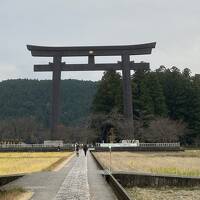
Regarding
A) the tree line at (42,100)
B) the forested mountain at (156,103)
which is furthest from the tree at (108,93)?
the tree line at (42,100)

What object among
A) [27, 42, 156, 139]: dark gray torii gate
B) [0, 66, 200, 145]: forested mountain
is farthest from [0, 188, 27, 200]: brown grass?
[0, 66, 200, 145]: forested mountain

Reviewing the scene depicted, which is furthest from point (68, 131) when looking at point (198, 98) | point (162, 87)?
point (198, 98)

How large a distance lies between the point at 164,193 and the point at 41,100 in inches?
5672

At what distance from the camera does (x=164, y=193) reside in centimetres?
1492

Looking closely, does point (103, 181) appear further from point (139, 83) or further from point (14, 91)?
point (14, 91)

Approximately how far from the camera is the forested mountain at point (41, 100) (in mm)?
152750

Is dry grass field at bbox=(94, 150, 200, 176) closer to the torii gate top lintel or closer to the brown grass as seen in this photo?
the brown grass

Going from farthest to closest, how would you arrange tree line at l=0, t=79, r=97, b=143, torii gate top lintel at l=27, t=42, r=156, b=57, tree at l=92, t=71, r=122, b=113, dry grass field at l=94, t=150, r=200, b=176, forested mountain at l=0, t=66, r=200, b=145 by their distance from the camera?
tree line at l=0, t=79, r=97, b=143, tree at l=92, t=71, r=122, b=113, forested mountain at l=0, t=66, r=200, b=145, torii gate top lintel at l=27, t=42, r=156, b=57, dry grass field at l=94, t=150, r=200, b=176

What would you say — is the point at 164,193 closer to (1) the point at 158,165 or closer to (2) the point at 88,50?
(1) the point at 158,165

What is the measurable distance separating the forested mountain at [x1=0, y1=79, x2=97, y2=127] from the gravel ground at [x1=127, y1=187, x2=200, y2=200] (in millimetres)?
132467

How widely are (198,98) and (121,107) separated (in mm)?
15039

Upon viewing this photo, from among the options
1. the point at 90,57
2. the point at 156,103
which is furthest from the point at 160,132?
the point at 90,57

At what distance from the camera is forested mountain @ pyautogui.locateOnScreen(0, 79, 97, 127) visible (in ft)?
501

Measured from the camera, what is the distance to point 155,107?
3467 inches
